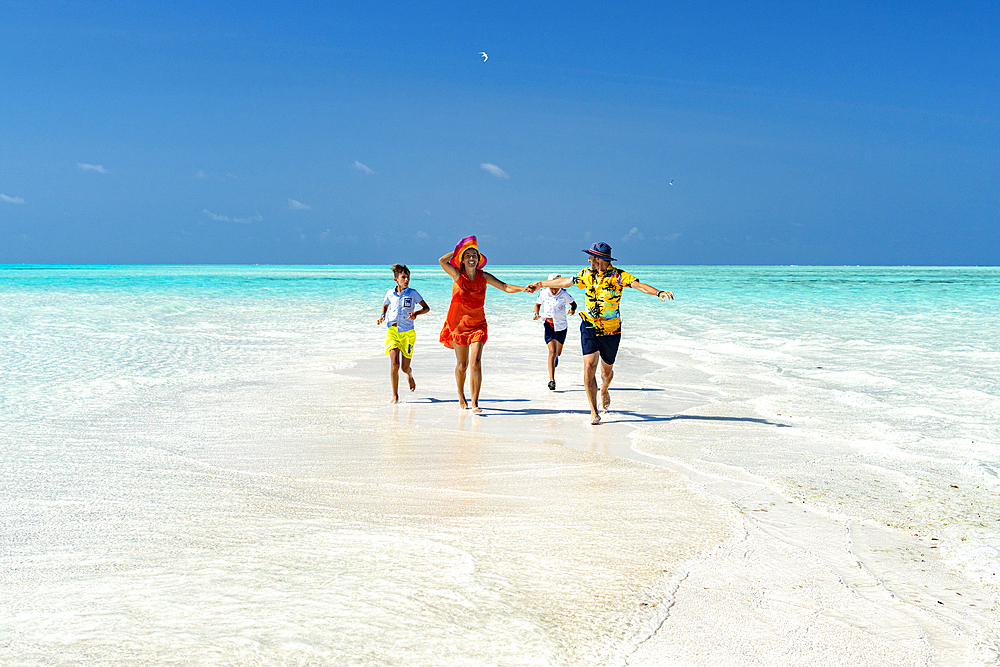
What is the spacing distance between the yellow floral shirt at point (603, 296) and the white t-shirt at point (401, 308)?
226 cm

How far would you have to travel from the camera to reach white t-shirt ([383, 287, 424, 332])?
9125mm

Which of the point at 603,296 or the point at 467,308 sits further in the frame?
the point at 467,308

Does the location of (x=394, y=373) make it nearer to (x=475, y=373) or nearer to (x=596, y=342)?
(x=475, y=373)

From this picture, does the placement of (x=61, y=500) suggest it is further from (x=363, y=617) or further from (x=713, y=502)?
(x=713, y=502)

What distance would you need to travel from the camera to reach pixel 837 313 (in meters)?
26.1

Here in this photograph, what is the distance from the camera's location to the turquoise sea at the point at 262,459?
3242mm

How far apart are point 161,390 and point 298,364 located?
9.94 ft

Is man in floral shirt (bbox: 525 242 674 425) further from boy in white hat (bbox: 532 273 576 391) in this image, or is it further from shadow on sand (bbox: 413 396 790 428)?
boy in white hat (bbox: 532 273 576 391)

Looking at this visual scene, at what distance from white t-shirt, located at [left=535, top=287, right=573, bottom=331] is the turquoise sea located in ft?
4.09

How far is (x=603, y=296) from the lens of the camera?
25.8 feet

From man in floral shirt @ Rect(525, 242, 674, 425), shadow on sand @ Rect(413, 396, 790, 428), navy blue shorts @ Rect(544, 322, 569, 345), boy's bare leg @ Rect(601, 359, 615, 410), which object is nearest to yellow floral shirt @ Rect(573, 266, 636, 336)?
man in floral shirt @ Rect(525, 242, 674, 425)

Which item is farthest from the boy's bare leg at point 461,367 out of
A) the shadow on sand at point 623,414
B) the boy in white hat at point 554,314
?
the boy in white hat at point 554,314

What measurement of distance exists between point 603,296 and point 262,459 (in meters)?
3.74

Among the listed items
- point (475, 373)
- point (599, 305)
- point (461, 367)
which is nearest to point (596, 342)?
point (599, 305)
